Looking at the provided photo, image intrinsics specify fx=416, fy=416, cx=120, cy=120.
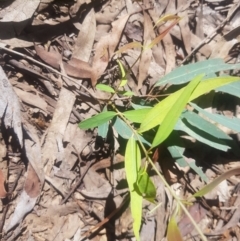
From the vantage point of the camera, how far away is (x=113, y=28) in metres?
1.69

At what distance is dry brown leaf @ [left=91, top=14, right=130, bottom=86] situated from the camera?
1637 millimetres

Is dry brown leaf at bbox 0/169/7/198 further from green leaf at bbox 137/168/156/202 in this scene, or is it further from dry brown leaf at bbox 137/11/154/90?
dry brown leaf at bbox 137/11/154/90

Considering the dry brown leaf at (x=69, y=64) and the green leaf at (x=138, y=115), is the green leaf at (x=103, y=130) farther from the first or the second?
the dry brown leaf at (x=69, y=64)

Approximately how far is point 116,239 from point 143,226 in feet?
0.39

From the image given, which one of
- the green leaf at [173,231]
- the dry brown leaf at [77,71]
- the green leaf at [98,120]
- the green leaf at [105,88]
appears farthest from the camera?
the dry brown leaf at [77,71]

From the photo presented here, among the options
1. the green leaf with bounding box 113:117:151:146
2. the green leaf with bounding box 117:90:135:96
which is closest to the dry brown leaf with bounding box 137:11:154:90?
the green leaf with bounding box 117:90:135:96

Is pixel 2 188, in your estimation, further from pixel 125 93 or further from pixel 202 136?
pixel 202 136

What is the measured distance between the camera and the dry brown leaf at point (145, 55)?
1690mm

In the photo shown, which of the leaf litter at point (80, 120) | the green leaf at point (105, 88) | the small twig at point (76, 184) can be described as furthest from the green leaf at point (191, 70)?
the small twig at point (76, 184)

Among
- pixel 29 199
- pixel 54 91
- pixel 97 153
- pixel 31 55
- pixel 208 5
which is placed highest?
pixel 208 5

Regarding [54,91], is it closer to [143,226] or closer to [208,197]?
[143,226]

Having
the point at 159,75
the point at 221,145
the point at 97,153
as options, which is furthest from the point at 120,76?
the point at 221,145

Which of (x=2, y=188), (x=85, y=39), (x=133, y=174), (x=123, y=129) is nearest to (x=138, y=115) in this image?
(x=123, y=129)

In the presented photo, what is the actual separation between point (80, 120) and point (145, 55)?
38 centimetres
